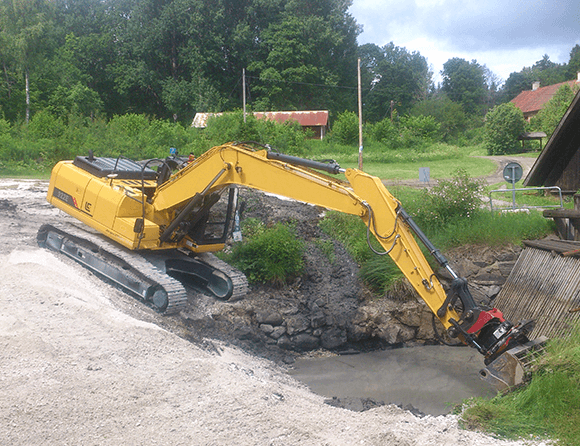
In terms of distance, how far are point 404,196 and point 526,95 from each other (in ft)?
179

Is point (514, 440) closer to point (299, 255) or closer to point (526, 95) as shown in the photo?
point (299, 255)

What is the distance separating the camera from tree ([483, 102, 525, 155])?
39125mm

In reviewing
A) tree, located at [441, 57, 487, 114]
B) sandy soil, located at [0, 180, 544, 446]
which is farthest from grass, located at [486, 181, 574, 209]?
tree, located at [441, 57, 487, 114]

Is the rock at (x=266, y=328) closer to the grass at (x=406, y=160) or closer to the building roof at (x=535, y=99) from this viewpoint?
the grass at (x=406, y=160)

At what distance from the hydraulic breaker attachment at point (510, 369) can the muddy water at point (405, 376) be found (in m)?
1.07

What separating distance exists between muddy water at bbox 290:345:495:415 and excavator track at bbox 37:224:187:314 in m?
2.27

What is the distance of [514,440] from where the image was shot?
5.21 meters

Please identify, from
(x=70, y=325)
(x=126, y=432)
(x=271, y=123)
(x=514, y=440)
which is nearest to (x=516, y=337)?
(x=514, y=440)

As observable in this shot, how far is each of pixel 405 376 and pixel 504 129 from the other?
35728 millimetres

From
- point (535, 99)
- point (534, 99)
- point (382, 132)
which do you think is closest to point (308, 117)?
point (382, 132)

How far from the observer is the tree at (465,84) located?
7975cm

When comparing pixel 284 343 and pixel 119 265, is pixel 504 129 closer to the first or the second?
pixel 284 343

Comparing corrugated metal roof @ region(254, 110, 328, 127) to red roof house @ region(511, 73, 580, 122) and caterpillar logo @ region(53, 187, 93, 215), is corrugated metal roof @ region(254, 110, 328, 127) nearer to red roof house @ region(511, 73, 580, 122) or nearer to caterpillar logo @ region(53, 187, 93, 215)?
red roof house @ region(511, 73, 580, 122)

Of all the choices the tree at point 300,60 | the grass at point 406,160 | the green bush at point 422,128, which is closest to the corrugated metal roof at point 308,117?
the tree at point 300,60
